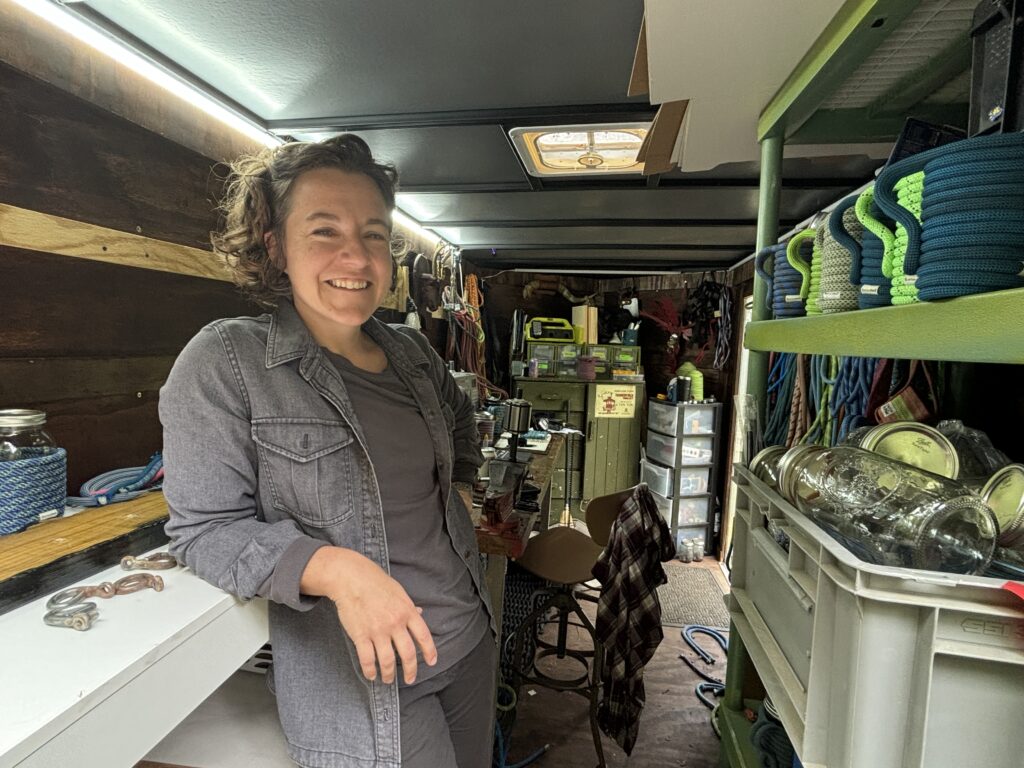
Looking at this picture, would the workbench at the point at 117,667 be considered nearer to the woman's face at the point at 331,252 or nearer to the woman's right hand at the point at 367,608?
the woman's right hand at the point at 367,608

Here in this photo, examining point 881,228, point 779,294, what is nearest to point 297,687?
point 881,228

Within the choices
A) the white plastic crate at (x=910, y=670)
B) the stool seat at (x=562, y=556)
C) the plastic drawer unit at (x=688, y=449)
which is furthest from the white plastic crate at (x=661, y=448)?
the white plastic crate at (x=910, y=670)

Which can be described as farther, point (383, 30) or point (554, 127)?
point (554, 127)

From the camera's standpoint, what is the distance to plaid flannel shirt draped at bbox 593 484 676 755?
1831mm

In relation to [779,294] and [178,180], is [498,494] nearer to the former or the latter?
[779,294]

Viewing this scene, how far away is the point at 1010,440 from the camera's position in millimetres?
1116

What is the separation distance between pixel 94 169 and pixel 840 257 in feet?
5.13

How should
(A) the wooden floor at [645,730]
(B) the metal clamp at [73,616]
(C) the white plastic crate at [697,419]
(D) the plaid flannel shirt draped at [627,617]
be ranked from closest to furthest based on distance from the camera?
1. (B) the metal clamp at [73,616]
2. (D) the plaid flannel shirt draped at [627,617]
3. (A) the wooden floor at [645,730]
4. (C) the white plastic crate at [697,419]

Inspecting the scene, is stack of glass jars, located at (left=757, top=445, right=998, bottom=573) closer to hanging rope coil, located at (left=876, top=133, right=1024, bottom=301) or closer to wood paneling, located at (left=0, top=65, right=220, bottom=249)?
hanging rope coil, located at (left=876, top=133, right=1024, bottom=301)

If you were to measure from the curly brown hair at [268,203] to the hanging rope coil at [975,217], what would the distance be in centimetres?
95

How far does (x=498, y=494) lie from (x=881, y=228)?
1.37m

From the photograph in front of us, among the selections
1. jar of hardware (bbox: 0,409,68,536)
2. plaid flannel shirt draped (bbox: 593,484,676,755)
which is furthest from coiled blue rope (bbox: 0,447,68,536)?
plaid flannel shirt draped (bbox: 593,484,676,755)

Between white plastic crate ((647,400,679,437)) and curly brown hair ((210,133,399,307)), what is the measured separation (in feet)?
12.0

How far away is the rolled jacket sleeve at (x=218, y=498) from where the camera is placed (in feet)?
2.27
